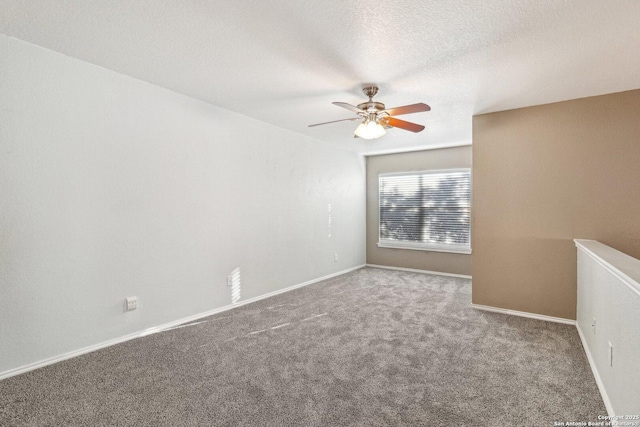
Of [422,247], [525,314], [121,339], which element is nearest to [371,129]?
[525,314]

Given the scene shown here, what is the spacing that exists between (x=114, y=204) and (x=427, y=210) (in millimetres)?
5080

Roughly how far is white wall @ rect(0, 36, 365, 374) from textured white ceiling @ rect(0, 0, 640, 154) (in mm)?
329

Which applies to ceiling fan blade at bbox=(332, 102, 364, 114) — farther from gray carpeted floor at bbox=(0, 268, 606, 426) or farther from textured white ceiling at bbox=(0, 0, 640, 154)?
gray carpeted floor at bbox=(0, 268, 606, 426)

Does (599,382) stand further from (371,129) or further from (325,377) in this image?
(371,129)

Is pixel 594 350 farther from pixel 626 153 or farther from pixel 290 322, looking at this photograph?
pixel 290 322

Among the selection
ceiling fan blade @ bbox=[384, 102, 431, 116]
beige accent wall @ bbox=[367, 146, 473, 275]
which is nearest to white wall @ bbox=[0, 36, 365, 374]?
ceiling fan blade @ bbox=[384, 102, 431, 116]

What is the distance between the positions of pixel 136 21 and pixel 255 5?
0.84m

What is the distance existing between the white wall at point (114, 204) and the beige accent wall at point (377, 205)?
2.73m

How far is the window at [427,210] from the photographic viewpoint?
18.7 ft

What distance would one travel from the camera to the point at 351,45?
2328mm

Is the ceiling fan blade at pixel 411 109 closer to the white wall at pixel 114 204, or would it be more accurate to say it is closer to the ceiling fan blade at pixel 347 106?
the ceiling fan blade at pixel 347 106

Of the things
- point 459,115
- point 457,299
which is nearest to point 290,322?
point 457,299

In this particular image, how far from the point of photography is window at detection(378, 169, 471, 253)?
5.70 metres

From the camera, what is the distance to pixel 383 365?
2.44m
